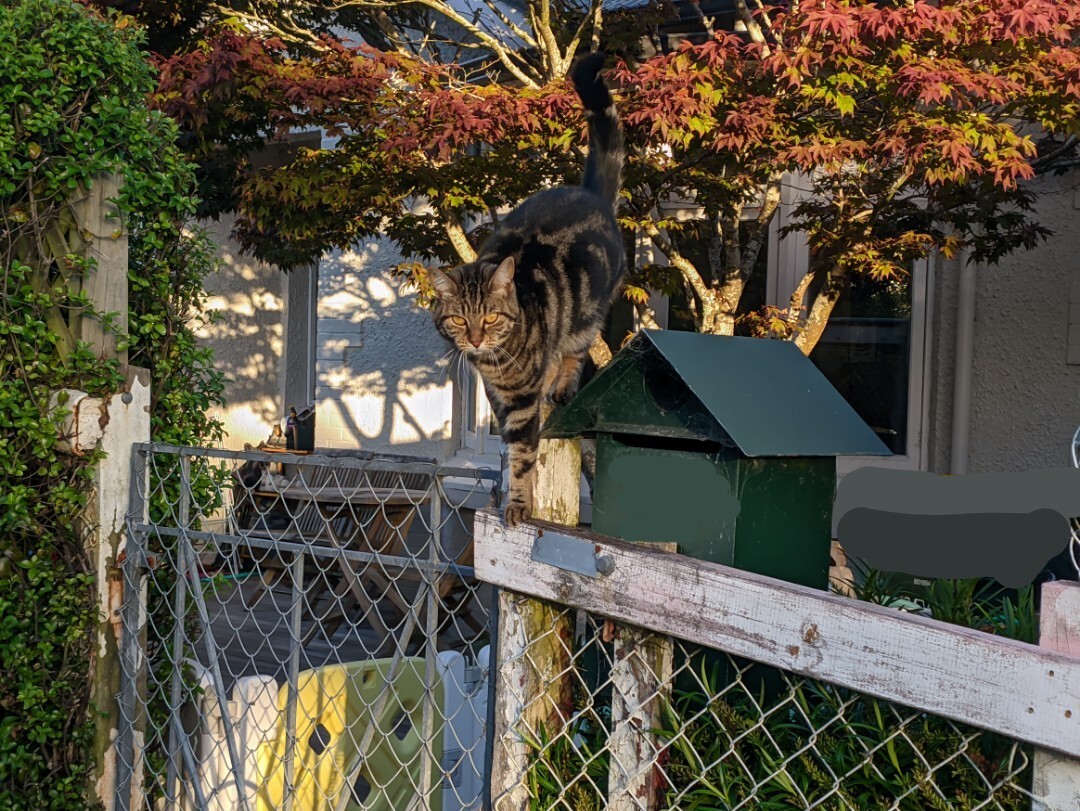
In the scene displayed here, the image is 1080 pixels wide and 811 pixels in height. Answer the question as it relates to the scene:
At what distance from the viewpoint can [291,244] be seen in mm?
5938

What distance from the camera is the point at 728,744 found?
151 centimetres

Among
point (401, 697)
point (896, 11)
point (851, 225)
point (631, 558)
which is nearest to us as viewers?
point (631, 558)

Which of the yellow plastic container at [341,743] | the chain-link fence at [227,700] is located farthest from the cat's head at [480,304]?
the yellow plastic container at [341,743]

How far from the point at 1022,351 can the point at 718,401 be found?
4743 mm

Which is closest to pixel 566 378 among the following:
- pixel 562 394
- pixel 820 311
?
pixel 562 394

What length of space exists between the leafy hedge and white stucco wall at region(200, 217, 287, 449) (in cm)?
634

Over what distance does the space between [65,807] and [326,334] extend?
18.1ft

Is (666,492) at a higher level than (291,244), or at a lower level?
lower

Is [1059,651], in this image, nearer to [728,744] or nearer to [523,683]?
[728,744]

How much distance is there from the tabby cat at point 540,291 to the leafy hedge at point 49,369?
920mm

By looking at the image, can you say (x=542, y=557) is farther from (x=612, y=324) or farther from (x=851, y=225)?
(x=612, y=324)

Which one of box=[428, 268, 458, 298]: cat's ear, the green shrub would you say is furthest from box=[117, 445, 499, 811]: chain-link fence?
the green shrub

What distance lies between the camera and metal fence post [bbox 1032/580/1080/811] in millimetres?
1063

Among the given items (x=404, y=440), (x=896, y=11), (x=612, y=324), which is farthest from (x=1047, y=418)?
(x=404, y=440)
